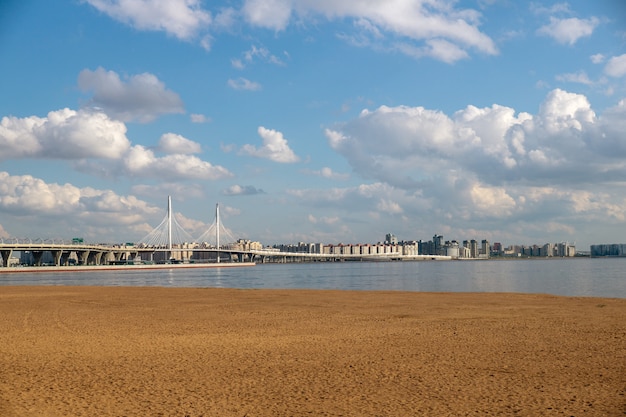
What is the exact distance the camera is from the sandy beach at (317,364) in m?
8.83

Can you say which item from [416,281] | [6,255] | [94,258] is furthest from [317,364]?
[94,258]

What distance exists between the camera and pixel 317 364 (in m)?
12.1

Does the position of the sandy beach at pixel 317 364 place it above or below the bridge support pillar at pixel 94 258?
above

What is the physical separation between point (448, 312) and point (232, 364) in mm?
12931

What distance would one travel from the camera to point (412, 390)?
9680 mm

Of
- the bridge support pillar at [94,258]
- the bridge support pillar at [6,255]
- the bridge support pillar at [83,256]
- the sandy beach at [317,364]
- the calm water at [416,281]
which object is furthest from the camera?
the bridge support pillar at [94,258]

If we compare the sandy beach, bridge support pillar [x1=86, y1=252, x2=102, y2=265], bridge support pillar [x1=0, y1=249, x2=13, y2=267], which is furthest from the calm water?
bridge support pillar [x1=86, y1=252, x2=102, y2=265]

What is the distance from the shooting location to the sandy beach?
883 centimetres

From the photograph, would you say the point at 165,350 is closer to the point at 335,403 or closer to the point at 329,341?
the point at 329,341

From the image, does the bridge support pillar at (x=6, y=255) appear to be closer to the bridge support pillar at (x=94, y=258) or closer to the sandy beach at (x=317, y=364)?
the bridge support pillar at (x=94, y=258)

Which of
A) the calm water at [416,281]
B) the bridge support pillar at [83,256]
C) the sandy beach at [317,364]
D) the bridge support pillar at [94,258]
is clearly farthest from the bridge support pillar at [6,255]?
the sandy beach at [317,364]

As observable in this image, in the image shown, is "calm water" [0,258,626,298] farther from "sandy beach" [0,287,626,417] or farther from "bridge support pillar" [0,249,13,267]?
"bridge support pillar" [0,249,13,267]

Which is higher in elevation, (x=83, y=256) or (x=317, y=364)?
(x=317, y=364)

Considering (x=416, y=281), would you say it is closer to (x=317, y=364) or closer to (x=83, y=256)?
(x=317, y=364)
